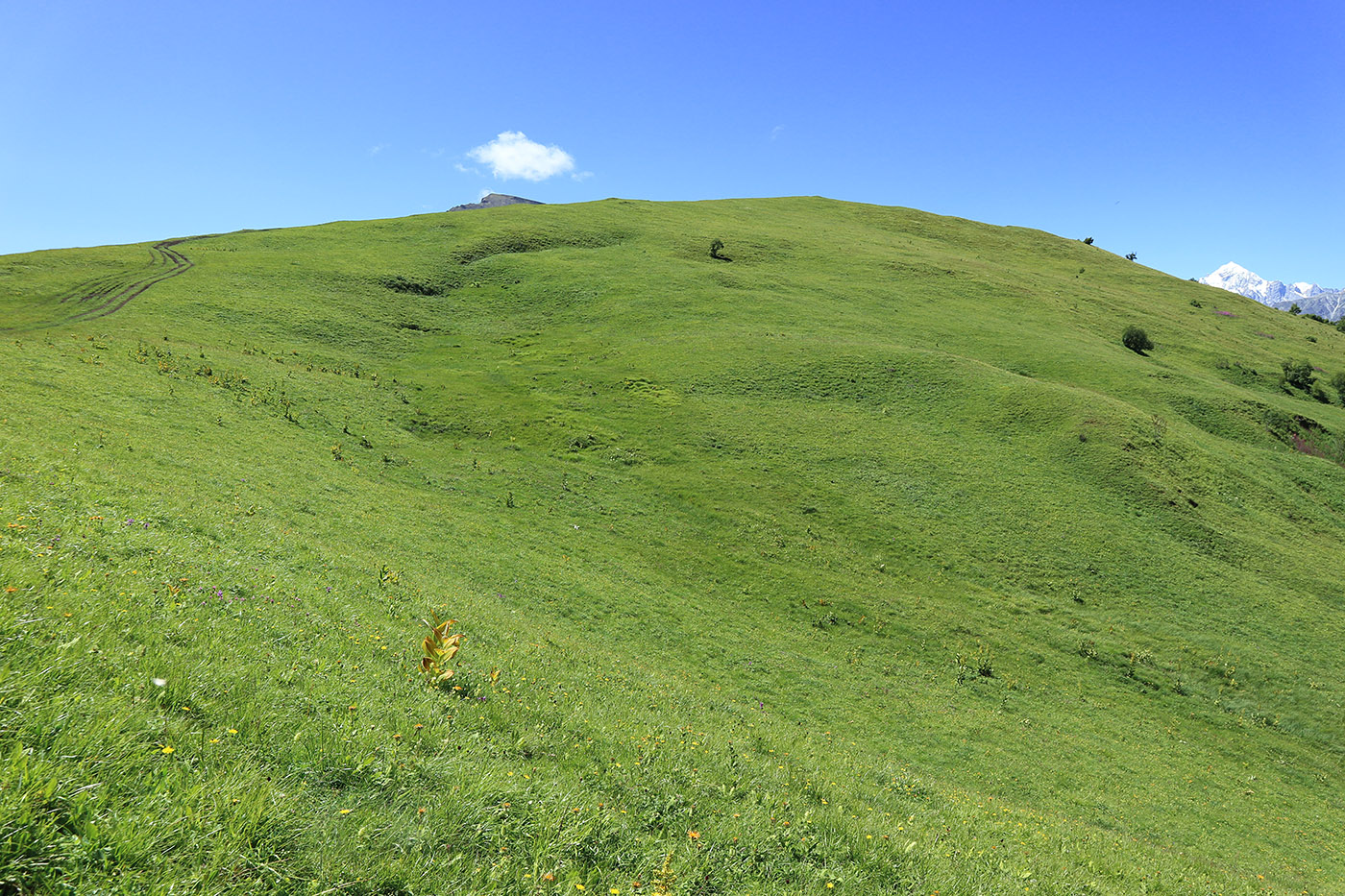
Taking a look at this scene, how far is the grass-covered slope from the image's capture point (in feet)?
18.6

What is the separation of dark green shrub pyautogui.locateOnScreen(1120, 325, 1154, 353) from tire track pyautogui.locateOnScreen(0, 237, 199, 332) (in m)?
111

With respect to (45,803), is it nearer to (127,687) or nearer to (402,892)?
(127,687)

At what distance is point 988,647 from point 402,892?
3052 centimetres

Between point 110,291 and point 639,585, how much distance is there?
58.7 meters

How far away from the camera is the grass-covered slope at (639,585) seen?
18.6 ft

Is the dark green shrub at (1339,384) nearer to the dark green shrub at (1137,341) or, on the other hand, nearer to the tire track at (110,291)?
the dark green shrub at (1137,341)

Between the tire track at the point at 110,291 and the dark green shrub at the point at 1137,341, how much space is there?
363 feet

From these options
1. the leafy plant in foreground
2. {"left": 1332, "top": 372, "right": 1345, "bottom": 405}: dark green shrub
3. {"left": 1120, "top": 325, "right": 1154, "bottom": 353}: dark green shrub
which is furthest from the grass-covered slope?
{"left": 1332, "top": 372, "right": 1345, "bottom": 405}: dark green shrub

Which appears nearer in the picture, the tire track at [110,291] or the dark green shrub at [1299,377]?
the tire track at [110,291]

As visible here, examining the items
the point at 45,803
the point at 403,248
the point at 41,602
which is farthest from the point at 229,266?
the point at 45,803

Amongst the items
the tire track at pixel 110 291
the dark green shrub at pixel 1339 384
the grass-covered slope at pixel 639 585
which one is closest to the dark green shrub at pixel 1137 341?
the grass-covered slope at pixel 639 585

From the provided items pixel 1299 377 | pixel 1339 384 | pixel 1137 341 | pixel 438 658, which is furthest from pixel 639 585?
pixel 1339 384

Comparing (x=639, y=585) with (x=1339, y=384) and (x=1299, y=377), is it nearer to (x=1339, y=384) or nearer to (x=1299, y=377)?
(x=1299, y=377)

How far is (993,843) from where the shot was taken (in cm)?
1038
